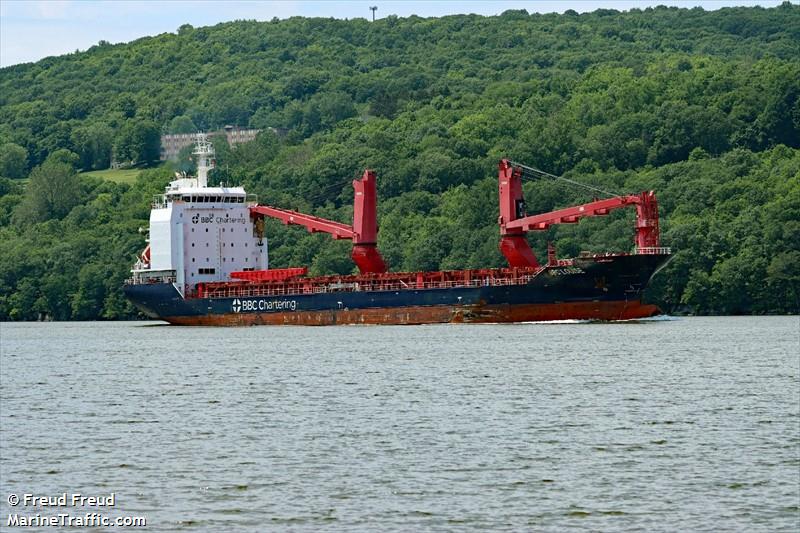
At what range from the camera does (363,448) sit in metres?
29.5

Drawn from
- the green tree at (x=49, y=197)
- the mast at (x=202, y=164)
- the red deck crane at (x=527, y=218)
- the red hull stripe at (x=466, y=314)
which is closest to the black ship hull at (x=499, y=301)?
the red hull stripe at (x=466, y=314)

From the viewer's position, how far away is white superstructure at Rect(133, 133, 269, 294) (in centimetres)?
8381

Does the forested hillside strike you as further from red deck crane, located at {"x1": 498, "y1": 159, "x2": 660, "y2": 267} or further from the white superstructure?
the white superstructure

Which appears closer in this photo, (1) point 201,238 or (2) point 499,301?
(2) point 499,301

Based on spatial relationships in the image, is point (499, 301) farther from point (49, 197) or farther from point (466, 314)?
point (49, 197)

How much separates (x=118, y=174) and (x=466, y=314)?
4618 inches

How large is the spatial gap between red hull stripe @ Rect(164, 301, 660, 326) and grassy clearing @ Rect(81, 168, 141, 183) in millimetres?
96202

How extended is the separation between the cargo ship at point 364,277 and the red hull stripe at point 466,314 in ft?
0.20

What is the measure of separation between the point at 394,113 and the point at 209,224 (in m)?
105

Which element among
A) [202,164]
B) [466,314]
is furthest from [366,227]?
[202,164]

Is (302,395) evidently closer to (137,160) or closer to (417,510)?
(417,510)

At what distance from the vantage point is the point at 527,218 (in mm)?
71375

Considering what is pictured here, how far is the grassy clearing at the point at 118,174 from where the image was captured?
175 meters

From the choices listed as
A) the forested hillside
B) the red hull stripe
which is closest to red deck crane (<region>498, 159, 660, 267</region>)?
the red hull stripe
